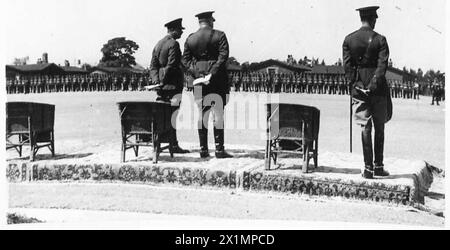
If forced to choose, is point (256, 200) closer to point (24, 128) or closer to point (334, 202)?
point (334, 202)

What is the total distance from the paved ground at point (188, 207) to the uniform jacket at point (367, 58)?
152 cm

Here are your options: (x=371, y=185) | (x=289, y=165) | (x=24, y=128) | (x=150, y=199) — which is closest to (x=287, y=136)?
(x=289, y=165)

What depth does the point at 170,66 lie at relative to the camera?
827cm

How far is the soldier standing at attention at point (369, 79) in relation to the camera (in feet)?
21.7

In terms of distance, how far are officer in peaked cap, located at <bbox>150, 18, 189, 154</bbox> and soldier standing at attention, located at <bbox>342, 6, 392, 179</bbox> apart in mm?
2714

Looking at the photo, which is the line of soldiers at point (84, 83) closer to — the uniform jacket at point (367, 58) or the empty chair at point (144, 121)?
the empty chair at point (144, 121)

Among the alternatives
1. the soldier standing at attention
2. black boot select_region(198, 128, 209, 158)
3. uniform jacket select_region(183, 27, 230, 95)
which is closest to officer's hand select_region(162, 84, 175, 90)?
uniform jacket select_region(183, 27, 230, 95)

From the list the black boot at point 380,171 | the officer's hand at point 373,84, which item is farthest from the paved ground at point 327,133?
the officer's hand at point 373,84

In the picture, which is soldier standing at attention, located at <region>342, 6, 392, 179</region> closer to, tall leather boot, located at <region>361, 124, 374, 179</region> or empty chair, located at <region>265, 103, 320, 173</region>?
tall leather boot, located at <region>361, 124, 374, 179</region>

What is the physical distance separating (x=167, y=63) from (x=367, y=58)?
3123 mm

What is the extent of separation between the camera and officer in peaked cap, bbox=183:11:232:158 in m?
7.84

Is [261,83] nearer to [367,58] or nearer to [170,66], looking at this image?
[170,66]

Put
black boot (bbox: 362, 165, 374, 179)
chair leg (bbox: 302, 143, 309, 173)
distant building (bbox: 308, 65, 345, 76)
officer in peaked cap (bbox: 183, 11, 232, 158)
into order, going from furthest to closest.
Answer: distant building (bbox: 308, 65, 345, 76), officer in peaked cap (bbox: 183, 11, 232, 158), chair leg (bbox: 302, 143, 309, 173), black boot (bbox: 362, 165, 374, 179)

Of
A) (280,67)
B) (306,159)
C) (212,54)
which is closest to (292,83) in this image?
(280,67)
